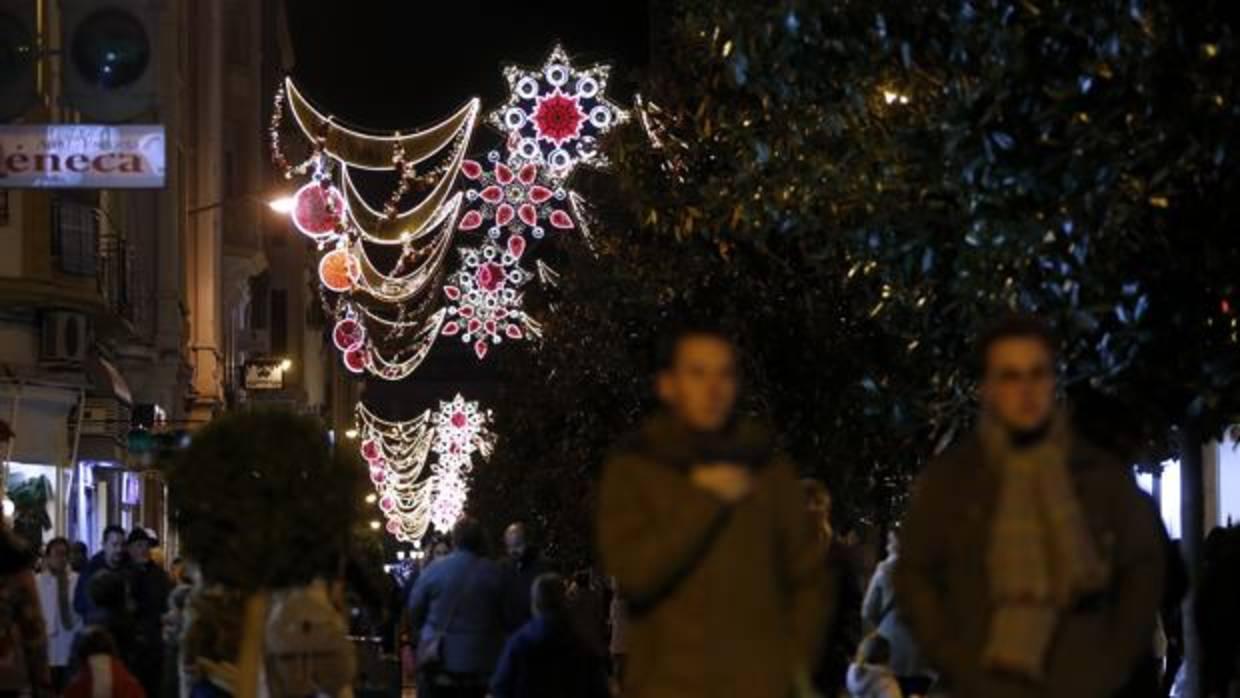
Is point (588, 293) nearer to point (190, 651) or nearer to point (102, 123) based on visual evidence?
point (102, 123)

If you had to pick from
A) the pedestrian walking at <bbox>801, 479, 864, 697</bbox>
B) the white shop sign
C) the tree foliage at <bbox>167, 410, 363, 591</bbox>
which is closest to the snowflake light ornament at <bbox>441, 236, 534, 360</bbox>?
the white shop sign

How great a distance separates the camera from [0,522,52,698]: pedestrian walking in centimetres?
1316

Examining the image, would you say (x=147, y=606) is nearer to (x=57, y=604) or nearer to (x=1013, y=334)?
(x=57, y=604)

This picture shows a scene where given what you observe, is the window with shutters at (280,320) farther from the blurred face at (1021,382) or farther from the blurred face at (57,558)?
the blurred face at (1021,382)

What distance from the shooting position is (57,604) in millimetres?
21328

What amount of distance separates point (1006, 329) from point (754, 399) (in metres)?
15.8

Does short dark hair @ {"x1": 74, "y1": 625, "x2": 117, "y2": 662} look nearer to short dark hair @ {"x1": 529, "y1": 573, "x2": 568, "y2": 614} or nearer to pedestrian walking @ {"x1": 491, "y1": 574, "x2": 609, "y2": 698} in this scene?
pedestrian walking @ {"x1": 491, "y1": 574, "x2": 609, "y2": 698}

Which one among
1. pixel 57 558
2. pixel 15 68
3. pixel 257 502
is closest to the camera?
pixel 257 502

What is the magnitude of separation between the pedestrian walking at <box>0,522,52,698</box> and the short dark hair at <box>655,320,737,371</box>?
691 centimetres

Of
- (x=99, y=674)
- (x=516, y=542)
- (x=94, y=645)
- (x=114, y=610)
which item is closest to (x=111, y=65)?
(x=516, y=542)

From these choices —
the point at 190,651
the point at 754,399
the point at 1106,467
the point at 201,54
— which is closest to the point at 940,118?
the point at 190,651

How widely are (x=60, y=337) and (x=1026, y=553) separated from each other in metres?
24.8

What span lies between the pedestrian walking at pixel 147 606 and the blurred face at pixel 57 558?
656mm

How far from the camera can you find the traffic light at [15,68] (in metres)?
23.5
